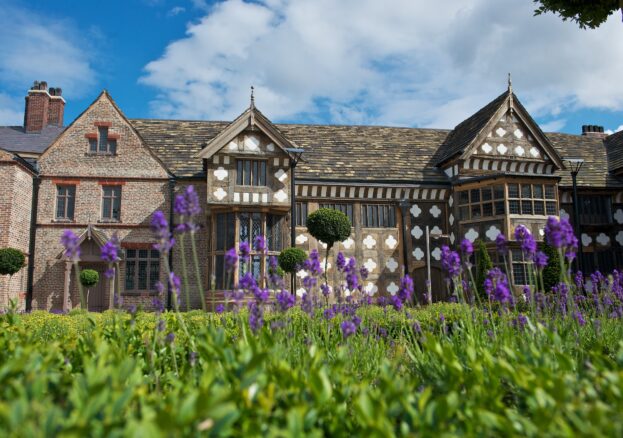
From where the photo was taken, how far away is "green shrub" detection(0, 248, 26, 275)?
653 inches

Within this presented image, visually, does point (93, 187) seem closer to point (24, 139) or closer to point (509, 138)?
point (24, 139)

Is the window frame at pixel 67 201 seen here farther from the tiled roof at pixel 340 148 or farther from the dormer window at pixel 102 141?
the tiled roof at pixel 340 148

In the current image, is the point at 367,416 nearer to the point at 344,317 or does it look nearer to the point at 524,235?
the point at 524,235

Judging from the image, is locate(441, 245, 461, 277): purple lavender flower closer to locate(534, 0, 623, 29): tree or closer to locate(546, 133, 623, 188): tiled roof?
locate(534, 0, 623, 29): tree

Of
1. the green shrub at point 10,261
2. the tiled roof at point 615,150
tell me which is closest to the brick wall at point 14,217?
the green shrub at point 10,261

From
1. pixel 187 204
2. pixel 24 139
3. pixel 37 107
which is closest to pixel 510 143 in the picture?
pixel 187 204

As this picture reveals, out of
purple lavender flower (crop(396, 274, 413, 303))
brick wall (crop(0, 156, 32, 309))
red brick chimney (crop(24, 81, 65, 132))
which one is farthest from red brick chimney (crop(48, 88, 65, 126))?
purple lavender flower (crop(396, 274, 413, 303))

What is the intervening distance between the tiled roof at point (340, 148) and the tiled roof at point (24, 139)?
604cm

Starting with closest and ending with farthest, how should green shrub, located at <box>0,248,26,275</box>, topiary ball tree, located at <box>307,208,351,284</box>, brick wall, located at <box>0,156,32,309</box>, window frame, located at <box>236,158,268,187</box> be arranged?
green shrub, located at <box>0,248,26,275</box> → topiary ball tree, located at <box>307,208,351,284</box> → brick wall, located at <box>0,156,32,309</box> → window frame, located at <box>236,158,268,187</box>

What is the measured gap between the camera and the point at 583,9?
938 cm

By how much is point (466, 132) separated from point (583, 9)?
13062 mm

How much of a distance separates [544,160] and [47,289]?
2093 centimetres

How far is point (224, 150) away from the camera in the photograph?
18641 millimetres

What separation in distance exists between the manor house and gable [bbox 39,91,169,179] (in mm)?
41
